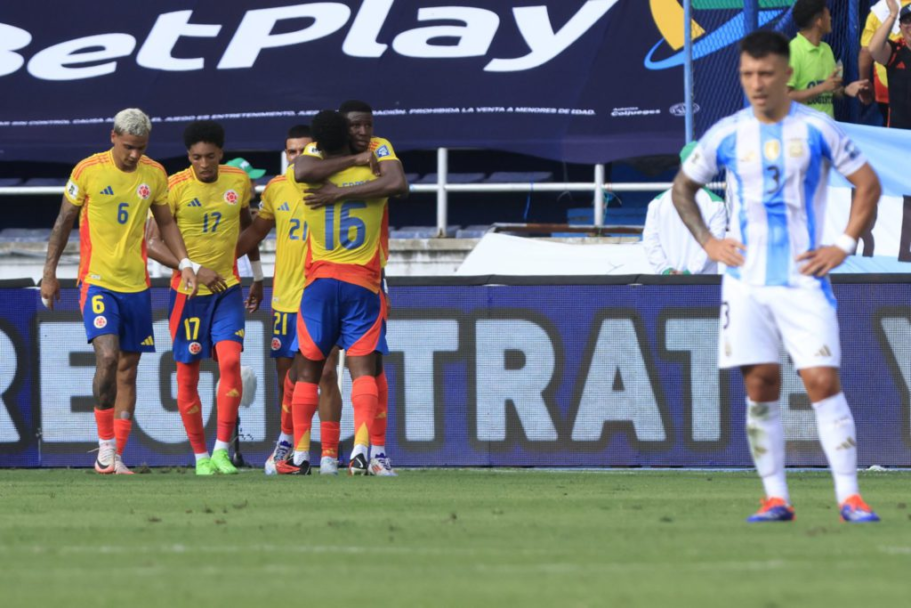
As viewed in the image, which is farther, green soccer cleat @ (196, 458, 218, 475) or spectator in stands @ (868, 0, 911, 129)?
spectator in stands @ (868, 0, 911, 129)

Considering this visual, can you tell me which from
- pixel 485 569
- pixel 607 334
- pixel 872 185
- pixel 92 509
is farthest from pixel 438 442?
pixel 485 569

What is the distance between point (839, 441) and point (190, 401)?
5953mm

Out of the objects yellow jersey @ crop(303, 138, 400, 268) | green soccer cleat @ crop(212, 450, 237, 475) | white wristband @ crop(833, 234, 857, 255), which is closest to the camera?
white wristband @ crop(833, 234, 857, 255)

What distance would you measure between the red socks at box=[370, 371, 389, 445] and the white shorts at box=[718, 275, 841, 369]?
3988 mm

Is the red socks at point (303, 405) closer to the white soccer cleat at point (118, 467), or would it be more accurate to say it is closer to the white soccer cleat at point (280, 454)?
the white soccer cleat at point (280, 454)

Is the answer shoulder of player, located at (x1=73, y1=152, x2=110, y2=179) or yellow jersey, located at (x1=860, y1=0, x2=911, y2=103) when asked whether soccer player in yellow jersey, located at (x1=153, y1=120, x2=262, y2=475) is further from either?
yellow jersey, located at (x1=860, y1=0, x2=911, y2=103)

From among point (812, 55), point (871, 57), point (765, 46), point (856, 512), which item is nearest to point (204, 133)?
point (765, 46)

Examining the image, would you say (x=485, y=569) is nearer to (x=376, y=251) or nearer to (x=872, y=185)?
(x=872, y=185)

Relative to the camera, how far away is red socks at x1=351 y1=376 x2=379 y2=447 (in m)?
10.9

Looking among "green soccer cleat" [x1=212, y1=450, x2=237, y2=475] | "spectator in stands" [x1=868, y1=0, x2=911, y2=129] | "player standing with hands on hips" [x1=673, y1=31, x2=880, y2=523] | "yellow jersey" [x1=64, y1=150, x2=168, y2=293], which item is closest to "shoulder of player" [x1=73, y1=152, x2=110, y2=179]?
"yellow jersey" [x1=64, y1=150, x2=168, y2=293]

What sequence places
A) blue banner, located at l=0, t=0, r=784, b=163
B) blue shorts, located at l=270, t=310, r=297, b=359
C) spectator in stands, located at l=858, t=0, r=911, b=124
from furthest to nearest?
blue banner, located at l=0, t=0, r=784, b=163 < spectator in stands, located at l=858, t=0, r=911, b=124 < blue shorts, located at l=270, t=310, r=297, b=359

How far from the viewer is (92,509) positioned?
8.56 meters

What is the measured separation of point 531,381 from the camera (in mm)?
13180

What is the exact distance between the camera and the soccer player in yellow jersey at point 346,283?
36.1 ft
